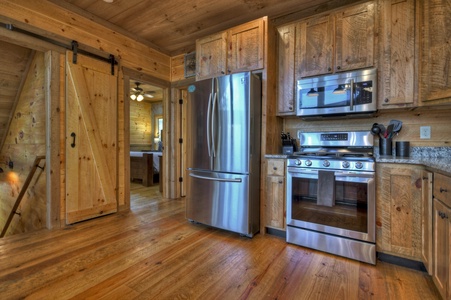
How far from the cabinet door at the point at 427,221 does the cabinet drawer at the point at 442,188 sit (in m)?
0.10

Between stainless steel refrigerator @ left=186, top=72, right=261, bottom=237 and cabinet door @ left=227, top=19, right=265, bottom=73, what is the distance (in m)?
0.28

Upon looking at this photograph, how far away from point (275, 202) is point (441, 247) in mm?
1335

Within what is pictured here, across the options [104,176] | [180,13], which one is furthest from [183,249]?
[180,13]

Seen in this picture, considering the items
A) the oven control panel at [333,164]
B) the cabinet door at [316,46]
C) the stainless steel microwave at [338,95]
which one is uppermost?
the cabinet door at [316,46]

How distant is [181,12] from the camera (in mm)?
2814

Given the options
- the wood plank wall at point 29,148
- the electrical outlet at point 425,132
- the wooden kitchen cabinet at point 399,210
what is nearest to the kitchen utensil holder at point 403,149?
the electrical outlet at point 425,132

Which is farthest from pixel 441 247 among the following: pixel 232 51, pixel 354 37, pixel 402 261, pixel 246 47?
pixel 232 51

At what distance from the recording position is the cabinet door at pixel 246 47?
2568 millimetres

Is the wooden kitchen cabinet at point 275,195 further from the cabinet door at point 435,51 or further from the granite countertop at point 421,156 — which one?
the cabinet door at point 435,51

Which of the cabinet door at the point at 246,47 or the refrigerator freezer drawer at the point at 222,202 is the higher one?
the cabinet door at the point at 246,47

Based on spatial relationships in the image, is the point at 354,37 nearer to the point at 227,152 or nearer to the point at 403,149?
the point at 403,149

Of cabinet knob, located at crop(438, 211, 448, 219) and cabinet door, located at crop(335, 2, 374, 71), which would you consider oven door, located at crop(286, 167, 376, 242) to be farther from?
cabinet door, located at crop(335, 2, 374, 71)

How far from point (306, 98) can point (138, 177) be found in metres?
4.70

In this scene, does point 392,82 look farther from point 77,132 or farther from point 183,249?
point 77,132
